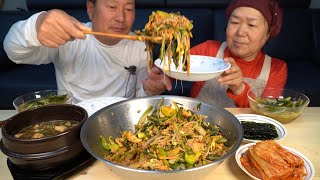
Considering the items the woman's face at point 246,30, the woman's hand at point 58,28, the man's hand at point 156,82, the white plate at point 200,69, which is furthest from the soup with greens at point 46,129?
the woman's face at point 246,30

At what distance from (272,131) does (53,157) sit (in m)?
1.10

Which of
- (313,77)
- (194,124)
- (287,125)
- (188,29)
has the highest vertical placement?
(188,29)

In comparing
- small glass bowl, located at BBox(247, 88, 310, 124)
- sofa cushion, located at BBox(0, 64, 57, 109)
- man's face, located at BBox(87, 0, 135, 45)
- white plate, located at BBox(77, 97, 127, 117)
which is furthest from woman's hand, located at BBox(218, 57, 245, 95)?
sofa cushion, located at BBox(0, 64, 57, 109)

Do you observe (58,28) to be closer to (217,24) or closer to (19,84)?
(19,84)

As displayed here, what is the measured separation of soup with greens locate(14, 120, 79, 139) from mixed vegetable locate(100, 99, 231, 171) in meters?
0.18

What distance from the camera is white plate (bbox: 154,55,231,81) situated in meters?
1.58

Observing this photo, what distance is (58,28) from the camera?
1.45 meters

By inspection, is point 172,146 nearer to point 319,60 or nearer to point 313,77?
point 313,77

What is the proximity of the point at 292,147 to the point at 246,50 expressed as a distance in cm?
105

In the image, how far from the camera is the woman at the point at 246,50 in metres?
2.17

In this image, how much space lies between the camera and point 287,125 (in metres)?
1.68

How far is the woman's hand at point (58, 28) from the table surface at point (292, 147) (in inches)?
24.5

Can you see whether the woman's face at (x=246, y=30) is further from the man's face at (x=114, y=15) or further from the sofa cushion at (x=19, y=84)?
the sofa cushion at (x=19, y=84)

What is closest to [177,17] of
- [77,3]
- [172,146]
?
[172,146]
